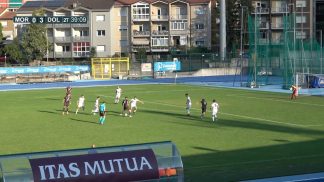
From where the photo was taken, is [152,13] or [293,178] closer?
[293,178]

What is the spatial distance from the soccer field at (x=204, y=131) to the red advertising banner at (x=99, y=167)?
5.68m

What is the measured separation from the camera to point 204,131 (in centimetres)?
2752

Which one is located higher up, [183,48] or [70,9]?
[70,9]

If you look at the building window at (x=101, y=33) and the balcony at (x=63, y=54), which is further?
the building window at (x=101, y=33)

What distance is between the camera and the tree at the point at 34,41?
8206 cm

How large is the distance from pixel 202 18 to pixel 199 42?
12.5 feet

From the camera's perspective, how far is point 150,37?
9225 centimetres

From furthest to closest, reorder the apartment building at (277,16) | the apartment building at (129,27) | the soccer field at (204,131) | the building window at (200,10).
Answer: the building window at (200,10), the apartment building at (129,27), the apartment building at (277,16), the soccer field at (204,131)

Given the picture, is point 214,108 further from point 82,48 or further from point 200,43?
point 200,43

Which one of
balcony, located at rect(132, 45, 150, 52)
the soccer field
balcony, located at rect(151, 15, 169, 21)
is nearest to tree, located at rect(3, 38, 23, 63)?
balcony, located at rect(132, 45, 150, 52)

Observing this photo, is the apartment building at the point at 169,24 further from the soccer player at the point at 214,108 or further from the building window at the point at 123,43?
the soccer player at the point at 214,108

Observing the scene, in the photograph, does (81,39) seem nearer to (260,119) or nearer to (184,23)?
(184,23)

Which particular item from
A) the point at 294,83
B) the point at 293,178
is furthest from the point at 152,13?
the point at 293,178

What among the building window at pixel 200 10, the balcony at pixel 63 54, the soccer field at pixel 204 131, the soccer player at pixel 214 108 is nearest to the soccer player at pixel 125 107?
the soccer field at pixel 204 131
